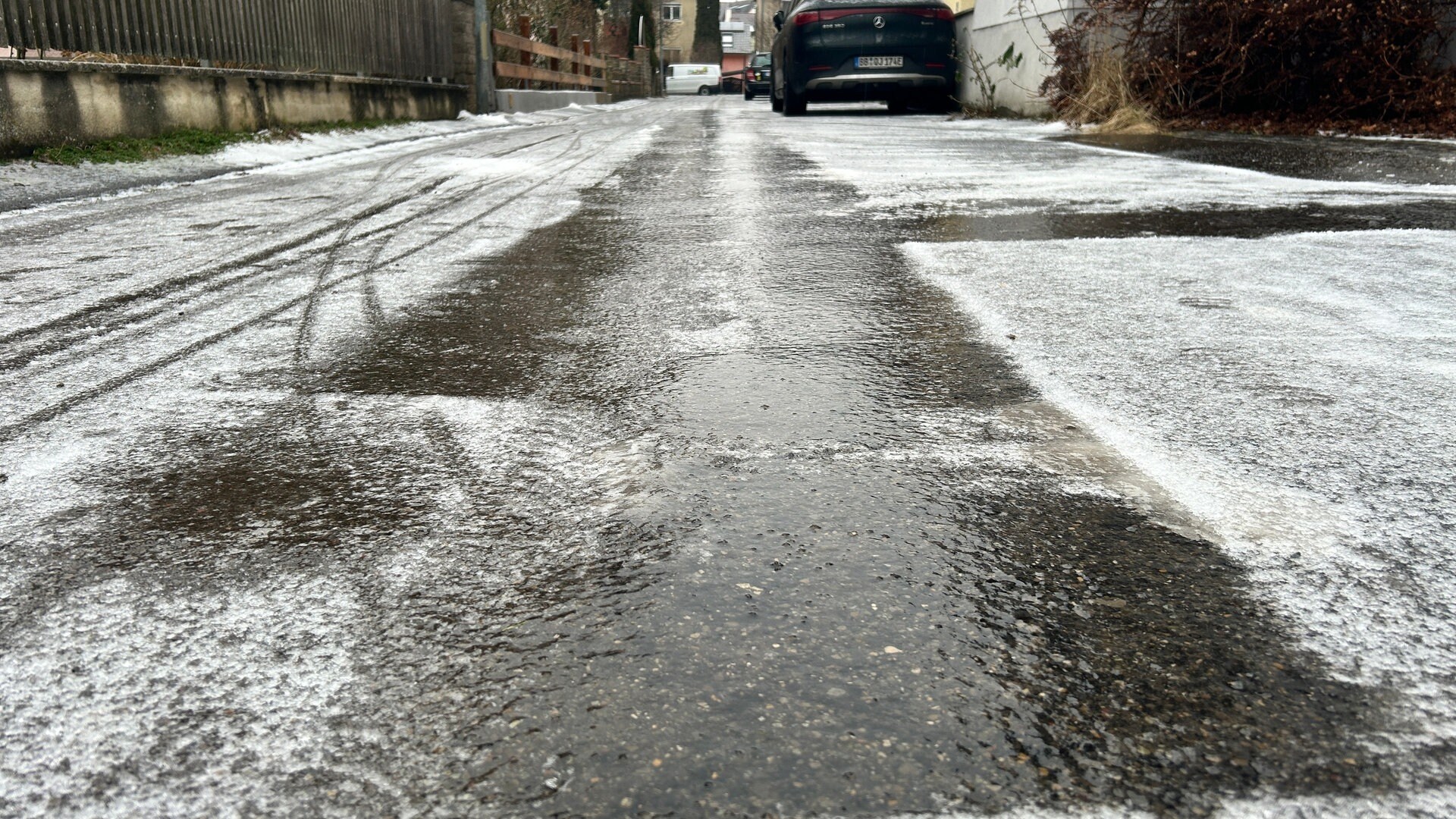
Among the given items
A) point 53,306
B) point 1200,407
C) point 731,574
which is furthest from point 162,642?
point 53,306

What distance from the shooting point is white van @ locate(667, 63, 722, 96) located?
5284 centimetres

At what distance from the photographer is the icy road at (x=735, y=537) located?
109cm

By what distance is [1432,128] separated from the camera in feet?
27.1

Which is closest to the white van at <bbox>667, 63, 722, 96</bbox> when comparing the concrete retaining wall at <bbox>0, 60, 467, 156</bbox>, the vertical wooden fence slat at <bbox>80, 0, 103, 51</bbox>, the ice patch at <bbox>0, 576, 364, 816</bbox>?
the concrete retaining wall at <bbox>0, 60, 467, 156</bbox>

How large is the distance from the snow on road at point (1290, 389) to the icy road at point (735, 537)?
0.04 ft

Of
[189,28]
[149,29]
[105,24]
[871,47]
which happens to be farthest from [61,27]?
[871,47]

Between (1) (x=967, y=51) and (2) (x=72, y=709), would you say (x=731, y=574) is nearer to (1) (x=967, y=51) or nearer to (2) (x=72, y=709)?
(2) (x=72, y=709)

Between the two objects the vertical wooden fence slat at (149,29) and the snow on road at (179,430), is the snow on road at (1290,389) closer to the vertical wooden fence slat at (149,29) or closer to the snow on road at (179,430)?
the snow on road at (179,430)

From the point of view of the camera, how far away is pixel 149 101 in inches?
306

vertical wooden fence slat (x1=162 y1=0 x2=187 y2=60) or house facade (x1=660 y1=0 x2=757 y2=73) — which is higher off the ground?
house facade (x1=660 y1=0 x2=757 y2=73)

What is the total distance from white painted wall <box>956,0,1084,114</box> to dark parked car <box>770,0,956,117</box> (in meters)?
0.64

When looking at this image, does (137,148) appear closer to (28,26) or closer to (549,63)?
(28,26)

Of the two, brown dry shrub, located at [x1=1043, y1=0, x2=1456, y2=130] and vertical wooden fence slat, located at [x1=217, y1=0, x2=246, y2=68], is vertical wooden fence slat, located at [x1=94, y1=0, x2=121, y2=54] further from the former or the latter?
brown dry shrub, located at [x1=1043, y1=0, x2=1456, y2=130]

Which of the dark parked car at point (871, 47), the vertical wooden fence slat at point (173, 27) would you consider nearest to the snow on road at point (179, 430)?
the vertical wooden fence slat at point (173, 27)
